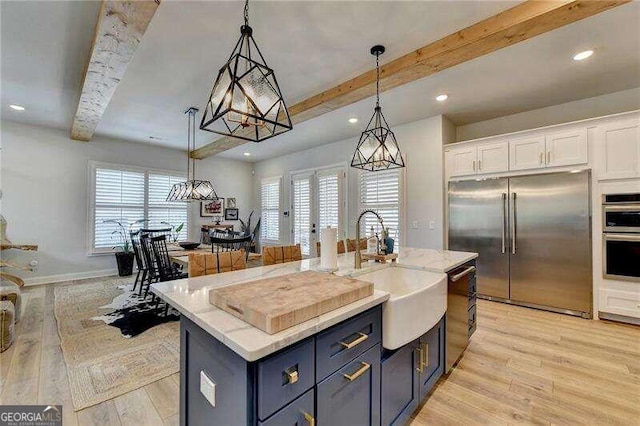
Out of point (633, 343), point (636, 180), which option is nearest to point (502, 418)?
point (633, 343)

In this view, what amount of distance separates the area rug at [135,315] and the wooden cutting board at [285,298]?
95.5 inches

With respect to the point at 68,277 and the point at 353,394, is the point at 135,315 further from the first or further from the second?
the point at 353,394

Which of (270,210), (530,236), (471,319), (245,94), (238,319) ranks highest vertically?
(245,94)

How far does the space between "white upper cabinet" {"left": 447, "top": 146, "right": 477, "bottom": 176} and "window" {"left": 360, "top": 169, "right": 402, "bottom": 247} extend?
798 mm

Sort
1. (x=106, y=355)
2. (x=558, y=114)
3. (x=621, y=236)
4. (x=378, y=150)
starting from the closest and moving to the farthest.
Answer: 1. (x=106, y=355)
2. (x=378, y=150)
3. (x=621, y=236)
4. (x=558, y=114)

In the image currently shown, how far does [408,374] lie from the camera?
1.63m

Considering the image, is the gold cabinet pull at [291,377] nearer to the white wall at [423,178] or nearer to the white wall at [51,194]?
the white wall at [423,178]

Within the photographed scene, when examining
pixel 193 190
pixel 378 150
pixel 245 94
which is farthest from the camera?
pixel 193 190

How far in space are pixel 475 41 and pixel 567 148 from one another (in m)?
2.21

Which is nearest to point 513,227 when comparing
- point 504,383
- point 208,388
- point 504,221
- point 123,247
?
point 504,221

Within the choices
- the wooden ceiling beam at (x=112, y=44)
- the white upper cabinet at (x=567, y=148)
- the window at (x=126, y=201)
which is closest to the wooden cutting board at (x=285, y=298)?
the wooden ceiling beam at (x=112, y=44)

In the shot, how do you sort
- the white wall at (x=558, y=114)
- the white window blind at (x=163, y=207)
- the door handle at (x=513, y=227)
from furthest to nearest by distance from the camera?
the white window blind at (x=163, y=207), the door handle at (x=513, y=227), the white wall at (x=558, y=114)

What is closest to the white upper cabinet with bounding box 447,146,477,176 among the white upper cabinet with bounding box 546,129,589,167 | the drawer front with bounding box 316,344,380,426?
the white upper cabinet with bounding box 546,129,589,167

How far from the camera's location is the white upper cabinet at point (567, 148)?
10.8ft
